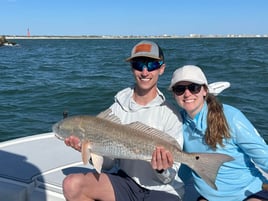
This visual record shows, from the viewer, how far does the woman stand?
3.22 m

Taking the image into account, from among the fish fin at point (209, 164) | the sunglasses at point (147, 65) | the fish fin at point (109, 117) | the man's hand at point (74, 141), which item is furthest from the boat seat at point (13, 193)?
the fish fin at point (209, 164)

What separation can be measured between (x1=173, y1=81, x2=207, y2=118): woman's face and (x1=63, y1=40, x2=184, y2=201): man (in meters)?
0.16

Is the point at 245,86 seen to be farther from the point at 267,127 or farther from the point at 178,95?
the point at 178,95

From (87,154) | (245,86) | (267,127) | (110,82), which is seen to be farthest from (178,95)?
(110,82)

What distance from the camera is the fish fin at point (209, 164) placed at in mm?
3027

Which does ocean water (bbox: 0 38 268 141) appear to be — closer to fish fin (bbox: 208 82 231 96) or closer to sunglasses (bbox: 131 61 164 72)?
fish fin (bbox: 208 82 231 96)

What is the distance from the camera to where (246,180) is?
11.1 feet

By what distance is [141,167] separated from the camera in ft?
11.5

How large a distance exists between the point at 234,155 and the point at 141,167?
810 mm

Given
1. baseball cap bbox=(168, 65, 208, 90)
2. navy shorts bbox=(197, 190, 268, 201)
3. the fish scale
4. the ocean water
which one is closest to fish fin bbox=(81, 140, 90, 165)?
the fish scale

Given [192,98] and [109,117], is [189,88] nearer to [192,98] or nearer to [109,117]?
[192,98]

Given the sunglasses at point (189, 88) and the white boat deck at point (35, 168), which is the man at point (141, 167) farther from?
the white boat deck at point (35, 168)

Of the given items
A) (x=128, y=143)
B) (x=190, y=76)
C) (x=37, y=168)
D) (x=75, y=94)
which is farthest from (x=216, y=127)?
→ (x=75, y=94)

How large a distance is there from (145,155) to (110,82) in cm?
1492
